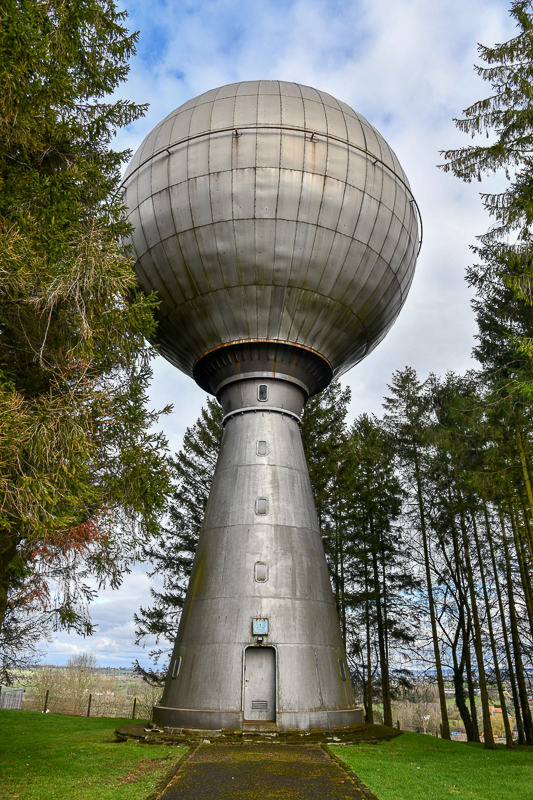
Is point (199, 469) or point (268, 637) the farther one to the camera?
point (199, 469)

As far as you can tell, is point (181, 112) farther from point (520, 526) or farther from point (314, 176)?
point (520, 526)

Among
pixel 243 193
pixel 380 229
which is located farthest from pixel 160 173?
pixel 380 229

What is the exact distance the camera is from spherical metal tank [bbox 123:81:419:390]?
12258mm

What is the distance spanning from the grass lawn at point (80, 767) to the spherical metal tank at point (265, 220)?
332 inches

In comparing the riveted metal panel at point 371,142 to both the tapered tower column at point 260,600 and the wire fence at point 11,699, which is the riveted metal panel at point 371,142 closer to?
the tapered tower column at point 260,600

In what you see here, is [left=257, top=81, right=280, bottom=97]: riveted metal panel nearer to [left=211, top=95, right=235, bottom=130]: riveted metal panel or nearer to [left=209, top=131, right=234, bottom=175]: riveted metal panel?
[left=211, top=95, right=235, bottom=130]: riveted metal panel

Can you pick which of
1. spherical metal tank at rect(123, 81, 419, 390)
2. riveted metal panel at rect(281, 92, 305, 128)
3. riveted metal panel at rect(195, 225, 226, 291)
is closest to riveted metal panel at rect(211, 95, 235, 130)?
spherical metal tank at rect(123, 81, 419, 390)

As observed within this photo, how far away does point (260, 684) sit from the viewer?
1044 centimetres

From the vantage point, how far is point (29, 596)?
29.1ft

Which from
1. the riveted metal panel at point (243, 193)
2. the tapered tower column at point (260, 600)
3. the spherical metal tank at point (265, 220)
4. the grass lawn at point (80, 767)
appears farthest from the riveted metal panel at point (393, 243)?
the grass lawn at point (80, 767)

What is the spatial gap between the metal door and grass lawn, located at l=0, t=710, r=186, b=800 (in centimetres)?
175

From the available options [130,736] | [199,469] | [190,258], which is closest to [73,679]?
[199,469]

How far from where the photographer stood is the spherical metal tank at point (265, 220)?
12.3 metres

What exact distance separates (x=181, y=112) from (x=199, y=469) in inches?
532
